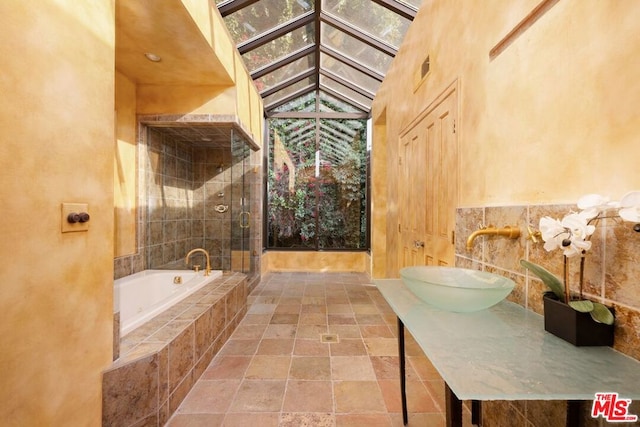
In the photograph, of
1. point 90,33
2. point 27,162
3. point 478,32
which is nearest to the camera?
point 27,162

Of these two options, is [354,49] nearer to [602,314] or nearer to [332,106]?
[332,106]

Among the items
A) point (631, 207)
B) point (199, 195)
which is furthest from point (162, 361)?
point (199, 195)

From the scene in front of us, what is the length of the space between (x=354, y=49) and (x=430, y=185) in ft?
8.39

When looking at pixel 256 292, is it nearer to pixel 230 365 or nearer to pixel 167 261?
pixel 167 261

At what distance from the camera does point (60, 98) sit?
1053 millimetres

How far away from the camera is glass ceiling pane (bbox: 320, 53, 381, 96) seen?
4156 millimetres

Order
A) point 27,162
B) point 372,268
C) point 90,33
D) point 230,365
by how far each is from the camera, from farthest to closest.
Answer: point 372,268, point 230,365, point 90,33, point 27,162

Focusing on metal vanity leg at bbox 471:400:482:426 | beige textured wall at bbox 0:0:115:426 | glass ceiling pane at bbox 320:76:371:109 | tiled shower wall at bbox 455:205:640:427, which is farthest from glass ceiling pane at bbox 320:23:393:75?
metal vanity leg at bbox 471:400:482:426

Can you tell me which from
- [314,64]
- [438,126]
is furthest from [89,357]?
[314,64]

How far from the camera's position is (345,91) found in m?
4.79

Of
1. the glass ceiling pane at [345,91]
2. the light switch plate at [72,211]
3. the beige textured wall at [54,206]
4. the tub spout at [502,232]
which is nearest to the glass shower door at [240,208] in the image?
the glass ceiling pane at [345,91]

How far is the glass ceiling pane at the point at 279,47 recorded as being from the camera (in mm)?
3607

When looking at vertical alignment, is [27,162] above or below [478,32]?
below

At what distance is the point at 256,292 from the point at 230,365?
1.81 metres
